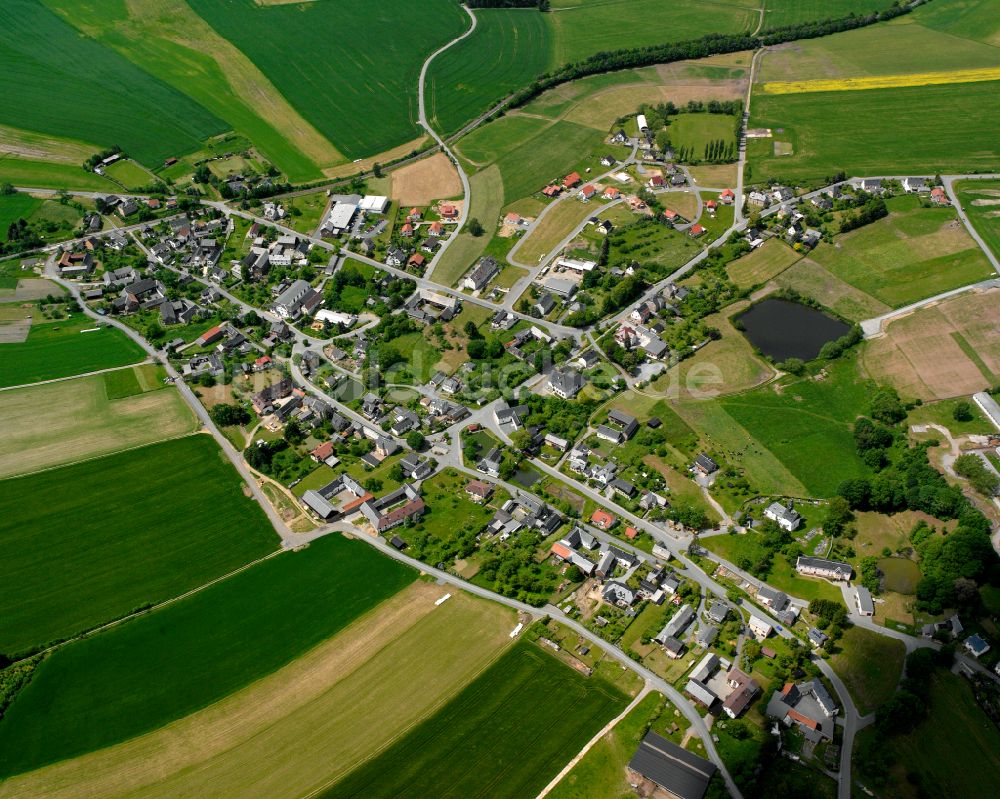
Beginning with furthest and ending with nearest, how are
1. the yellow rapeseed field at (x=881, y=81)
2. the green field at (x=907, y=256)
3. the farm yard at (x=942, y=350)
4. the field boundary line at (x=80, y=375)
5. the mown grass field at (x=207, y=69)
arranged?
the yellow rapeseed field at (x=881, y=81) < the mown grass field at (x=207, y=69) < the green field at (x=907, y=256) < the field boundary line at (x=80, y=375) < the farm yard at (x=942, y=350)

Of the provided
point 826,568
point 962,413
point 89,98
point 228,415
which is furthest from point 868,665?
point 89,98

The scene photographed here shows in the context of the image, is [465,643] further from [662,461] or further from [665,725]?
[662,461]

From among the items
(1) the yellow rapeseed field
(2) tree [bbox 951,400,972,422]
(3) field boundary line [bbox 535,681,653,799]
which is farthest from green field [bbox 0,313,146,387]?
(1) the yellow rapeseed field

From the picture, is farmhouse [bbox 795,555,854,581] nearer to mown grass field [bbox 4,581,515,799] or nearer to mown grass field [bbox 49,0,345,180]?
mown grass field [bbox 4,581,515,799]

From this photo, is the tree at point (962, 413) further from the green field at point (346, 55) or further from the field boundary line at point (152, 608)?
the green field at point (346, 55)

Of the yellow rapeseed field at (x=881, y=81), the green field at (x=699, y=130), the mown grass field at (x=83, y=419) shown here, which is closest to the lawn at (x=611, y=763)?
the mown grass field at (x=83, y=419)

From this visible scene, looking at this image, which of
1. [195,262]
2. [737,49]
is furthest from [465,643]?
[737,49]
